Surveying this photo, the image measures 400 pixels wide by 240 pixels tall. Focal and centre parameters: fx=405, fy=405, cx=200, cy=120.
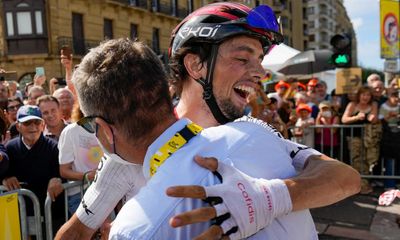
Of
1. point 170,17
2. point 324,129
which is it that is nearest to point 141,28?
point 170,17

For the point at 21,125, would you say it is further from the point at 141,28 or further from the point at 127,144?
the point at 141,28

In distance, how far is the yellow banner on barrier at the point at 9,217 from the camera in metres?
3.04

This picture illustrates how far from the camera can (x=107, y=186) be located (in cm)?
163

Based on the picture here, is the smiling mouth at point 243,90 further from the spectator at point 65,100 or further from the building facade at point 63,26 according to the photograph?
the building facade at point 63,26

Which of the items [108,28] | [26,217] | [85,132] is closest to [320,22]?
[108,28]

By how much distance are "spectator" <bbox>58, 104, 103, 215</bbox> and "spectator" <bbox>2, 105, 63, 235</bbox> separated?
124mm

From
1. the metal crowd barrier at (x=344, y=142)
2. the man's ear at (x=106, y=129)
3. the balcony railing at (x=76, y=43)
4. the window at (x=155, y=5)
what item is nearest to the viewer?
the man's ear at (x=106, y=129)

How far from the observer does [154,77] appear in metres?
1.25

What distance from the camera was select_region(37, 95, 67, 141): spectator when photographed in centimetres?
450

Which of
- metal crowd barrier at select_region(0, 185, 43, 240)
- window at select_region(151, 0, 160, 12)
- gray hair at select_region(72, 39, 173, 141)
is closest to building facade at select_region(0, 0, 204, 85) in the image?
window at select_region(151, 0, 160, 12)

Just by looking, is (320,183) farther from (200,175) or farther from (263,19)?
(263,19)

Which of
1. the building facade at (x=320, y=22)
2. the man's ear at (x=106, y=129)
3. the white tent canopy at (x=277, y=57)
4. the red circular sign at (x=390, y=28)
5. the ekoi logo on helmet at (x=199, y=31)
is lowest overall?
the man's ear at (x=106, y=129)

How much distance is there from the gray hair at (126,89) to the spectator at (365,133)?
20.2ft

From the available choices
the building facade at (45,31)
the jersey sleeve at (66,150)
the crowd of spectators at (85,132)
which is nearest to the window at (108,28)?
the building facade at (45,31)
